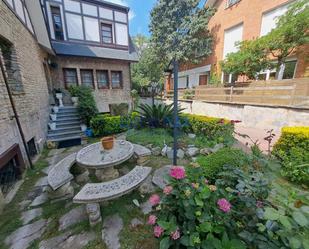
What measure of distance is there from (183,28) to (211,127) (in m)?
11.3

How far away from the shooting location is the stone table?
2462mm

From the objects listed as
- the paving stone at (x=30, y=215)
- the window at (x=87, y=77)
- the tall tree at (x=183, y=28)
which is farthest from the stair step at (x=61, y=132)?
the tall tree at (x=183, y=28)

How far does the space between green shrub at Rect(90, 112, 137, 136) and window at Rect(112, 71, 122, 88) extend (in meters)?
3.59

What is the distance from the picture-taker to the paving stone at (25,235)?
173cm

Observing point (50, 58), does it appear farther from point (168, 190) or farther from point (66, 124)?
point (168, 190)

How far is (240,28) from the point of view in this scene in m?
10.0

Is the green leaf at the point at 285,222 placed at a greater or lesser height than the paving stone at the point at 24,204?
greater

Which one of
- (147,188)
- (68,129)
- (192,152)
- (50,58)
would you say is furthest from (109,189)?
(50,58)

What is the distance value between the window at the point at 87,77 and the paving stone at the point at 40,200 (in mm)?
6720

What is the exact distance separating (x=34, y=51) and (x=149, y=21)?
425 inches

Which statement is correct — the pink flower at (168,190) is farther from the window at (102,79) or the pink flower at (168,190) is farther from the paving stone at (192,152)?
the window at (102,79)

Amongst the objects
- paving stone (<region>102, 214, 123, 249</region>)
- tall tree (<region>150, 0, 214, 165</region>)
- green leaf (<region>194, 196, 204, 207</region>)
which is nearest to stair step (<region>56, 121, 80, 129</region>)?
paving stone (<region>102, 214, 123, 249</region>)

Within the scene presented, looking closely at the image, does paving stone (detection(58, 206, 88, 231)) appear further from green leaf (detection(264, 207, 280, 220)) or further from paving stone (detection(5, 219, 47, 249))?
green leaf (detection(264, 207, 280, 220))

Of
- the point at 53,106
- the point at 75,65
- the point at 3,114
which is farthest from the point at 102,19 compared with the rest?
the point at 3,114
